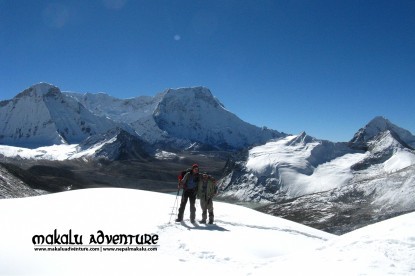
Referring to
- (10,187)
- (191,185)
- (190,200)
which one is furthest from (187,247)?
(10,187)

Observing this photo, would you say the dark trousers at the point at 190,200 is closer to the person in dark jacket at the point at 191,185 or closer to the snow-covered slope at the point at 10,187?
the person in dark jacket at the point at 191,185

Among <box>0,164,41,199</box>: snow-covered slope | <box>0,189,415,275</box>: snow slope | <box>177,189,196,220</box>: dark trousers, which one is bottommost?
<box>0,189,415,275</box>: snow slope

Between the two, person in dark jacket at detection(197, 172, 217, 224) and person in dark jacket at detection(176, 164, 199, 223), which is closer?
person in dark jacket at detection(176, 164, 199, 223)

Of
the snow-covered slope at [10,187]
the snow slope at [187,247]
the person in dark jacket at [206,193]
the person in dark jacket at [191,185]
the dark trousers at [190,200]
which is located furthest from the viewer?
the snow-covered slope at [10,187]

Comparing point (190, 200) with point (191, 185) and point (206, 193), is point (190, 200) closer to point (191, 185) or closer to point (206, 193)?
point (191, 185)

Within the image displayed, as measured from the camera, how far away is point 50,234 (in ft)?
53.9

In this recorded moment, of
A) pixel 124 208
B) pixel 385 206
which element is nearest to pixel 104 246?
pixel 124 208

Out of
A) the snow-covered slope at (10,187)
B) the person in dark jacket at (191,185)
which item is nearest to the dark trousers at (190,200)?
the person in dark jacket at (191,185)

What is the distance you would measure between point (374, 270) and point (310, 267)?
1.94 meters

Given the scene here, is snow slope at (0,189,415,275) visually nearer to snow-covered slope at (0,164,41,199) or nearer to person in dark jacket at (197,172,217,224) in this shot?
person in dark jacket at (197,172,217,224)

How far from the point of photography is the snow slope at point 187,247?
1321 centimetres

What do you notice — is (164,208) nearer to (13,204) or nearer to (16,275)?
(13,204)

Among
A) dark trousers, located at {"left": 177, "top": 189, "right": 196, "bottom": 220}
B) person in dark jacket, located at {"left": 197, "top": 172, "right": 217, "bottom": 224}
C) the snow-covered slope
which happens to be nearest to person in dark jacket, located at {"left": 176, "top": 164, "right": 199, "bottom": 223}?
dark trousers, located at {"left": 177, "top": 189, "right": 196, "bottom": 220}

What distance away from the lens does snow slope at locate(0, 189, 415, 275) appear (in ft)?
43.3
